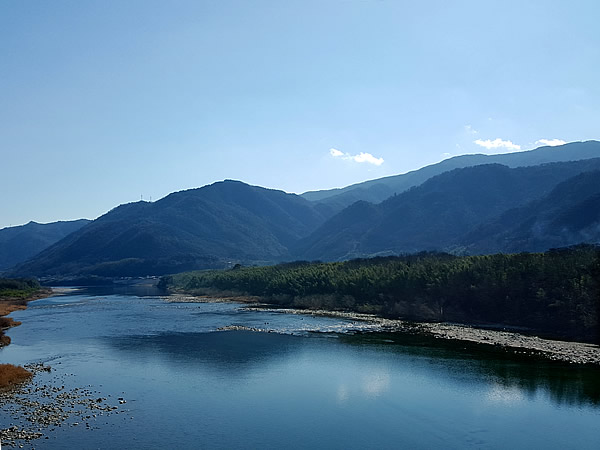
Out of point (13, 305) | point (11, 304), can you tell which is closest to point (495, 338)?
point (13, 305)

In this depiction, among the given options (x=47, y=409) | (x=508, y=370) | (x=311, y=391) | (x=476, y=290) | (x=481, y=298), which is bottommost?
(x=47, y=409)

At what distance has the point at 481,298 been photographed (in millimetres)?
65812

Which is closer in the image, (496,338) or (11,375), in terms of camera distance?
(11,375)

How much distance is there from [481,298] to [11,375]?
51.0m

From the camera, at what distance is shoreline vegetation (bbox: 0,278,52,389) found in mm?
35122

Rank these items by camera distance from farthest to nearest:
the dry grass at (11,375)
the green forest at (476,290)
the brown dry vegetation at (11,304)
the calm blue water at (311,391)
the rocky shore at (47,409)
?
the brown dry vegetation at (11,304) < the green forest at (476,290) < the dry grass at (11,375) < the calm blue water at (311,391) < the rocky shore at (47,409)

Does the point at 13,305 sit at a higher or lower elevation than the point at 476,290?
lower

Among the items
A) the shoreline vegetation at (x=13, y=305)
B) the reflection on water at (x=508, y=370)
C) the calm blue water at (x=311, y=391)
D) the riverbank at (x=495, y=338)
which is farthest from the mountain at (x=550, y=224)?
the shoreline vegetation at (x=13, y=305)

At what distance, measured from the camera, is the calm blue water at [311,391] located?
1008 inches

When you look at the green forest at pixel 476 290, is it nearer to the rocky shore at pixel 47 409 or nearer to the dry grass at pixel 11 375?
the rocky shore at pixel 47 409

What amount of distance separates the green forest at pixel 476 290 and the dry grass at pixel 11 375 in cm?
4664

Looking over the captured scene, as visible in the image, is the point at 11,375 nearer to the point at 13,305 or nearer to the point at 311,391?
the point at 311,391

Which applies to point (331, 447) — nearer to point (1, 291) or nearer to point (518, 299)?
point (518, 299)

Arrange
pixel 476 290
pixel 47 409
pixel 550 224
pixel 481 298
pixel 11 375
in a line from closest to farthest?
pixel 47 409 < pixel 11 375 < pixel 481 298 < pixel 476 290 < pixel 550 224
